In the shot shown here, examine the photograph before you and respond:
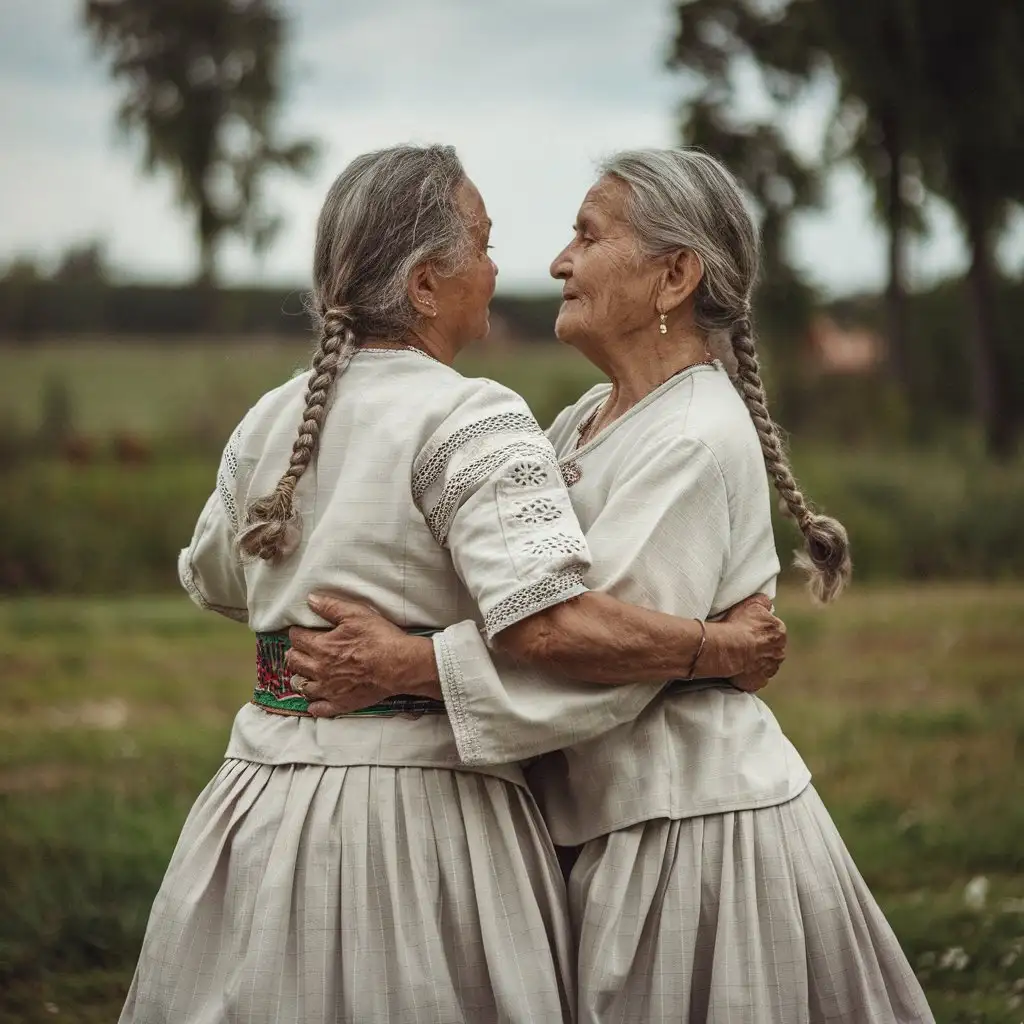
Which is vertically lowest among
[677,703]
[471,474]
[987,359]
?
[987,359]

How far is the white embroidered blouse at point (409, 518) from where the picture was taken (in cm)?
262

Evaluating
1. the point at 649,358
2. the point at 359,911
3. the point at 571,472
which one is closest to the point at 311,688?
the point at 359,911

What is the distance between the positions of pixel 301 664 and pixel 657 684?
0.65 metres

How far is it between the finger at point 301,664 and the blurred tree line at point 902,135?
771cm

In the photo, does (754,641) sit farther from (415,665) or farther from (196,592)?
(196,592)

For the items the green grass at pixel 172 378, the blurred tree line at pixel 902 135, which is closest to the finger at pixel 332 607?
the blurred tree line at pixel 902 135

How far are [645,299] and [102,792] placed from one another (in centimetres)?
421

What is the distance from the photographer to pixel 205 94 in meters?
18.7

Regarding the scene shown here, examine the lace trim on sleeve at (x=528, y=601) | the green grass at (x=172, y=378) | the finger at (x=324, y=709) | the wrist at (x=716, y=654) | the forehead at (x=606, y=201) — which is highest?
the forehead at (x=606, y=201)

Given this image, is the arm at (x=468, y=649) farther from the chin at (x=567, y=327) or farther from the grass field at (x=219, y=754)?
the grass field at (x=219, y=754)

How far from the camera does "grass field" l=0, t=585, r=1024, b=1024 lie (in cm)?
484

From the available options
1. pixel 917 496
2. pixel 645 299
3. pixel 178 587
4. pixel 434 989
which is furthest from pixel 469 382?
pixel 917 496

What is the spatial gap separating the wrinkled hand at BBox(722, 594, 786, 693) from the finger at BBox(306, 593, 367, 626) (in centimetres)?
70

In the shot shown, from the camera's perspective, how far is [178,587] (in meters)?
12.8
